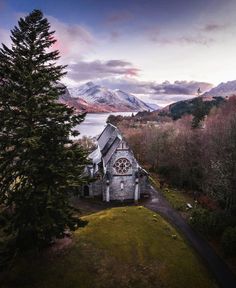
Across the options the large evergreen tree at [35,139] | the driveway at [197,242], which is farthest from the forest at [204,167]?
the large evergreen tree at [35,139]

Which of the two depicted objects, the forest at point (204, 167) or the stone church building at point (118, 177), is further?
the stone church building at point (118, 177)

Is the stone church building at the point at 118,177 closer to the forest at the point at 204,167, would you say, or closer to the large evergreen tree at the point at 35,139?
the forest at the point at 204,167

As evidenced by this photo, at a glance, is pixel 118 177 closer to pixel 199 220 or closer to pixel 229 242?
pixel 199 220

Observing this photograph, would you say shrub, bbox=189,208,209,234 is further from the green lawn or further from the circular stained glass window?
the circular stained glass window

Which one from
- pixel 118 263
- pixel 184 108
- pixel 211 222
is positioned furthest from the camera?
pixel 184 108

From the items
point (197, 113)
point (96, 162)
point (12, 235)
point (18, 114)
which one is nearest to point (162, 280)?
point (12, 235)

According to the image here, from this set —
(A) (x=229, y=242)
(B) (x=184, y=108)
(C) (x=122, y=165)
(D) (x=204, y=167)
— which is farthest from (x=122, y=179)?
(B) (x=184, y=108)
